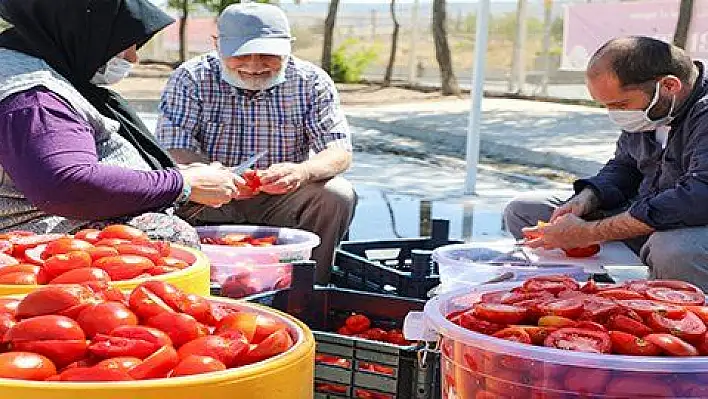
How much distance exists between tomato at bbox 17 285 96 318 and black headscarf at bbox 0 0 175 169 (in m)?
1.28

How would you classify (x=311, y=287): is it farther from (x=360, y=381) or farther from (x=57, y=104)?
(x=57, y=104)

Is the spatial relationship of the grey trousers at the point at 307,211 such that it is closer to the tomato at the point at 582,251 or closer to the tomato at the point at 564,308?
the tomato at the point at 582,251

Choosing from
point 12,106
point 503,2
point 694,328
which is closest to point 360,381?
point 694,328

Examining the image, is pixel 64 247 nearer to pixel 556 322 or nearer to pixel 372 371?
pixel 372 371

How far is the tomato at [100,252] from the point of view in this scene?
222 centimetres

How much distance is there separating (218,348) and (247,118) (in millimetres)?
2668

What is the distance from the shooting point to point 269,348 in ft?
5.79

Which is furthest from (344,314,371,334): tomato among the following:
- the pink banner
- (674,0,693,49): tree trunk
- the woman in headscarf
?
(674,0,693,49): tree trunk

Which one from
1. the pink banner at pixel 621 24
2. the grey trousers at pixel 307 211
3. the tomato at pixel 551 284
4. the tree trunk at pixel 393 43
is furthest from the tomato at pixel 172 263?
the tree trunk at pixel 393 43

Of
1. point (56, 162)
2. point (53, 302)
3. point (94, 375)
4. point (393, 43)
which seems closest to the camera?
point (94, 375)

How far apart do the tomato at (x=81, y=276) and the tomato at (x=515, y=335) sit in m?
0.83

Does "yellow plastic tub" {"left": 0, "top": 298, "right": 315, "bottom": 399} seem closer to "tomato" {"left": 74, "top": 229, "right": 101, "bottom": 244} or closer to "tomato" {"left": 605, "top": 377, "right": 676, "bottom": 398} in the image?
"tomato" {"left": 605, "top": 377, "right": 676, "bottom": 398}

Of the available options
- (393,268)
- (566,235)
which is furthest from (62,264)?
(566,235)

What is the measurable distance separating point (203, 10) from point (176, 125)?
2412cm
